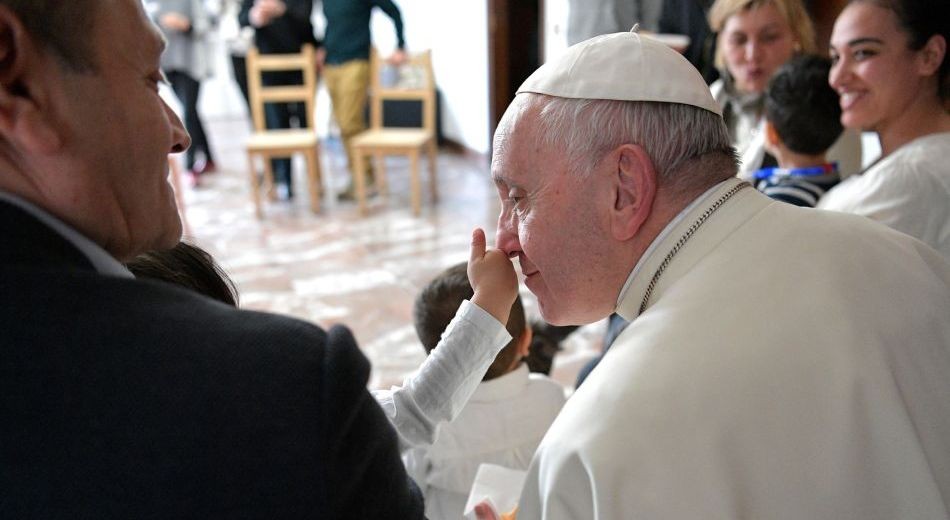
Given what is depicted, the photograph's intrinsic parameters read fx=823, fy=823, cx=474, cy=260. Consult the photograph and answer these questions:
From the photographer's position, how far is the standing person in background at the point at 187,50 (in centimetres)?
686

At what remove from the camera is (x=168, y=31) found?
682 cm

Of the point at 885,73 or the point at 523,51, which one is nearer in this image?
the point at 885,73

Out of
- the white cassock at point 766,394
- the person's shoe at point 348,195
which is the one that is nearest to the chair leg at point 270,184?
the person's shoe at point 348,195

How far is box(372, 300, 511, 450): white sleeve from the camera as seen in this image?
1.27 m

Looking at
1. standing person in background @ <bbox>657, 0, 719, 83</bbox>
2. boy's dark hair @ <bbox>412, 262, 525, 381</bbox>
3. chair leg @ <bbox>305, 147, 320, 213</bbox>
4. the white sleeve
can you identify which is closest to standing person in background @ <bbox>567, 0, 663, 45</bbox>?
standing person in background @ <bbox>657, 0, 719, 83</bbox>

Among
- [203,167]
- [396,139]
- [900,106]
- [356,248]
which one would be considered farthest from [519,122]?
[203,167]

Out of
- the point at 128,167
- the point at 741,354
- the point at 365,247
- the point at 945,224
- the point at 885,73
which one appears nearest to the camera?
the point at 128,167

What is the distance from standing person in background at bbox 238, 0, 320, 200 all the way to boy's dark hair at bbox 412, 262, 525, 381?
501cm

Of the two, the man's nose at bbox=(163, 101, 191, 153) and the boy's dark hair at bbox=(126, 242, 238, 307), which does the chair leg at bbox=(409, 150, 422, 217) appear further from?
the man's nose at bbox=(163, 101, 191, 153)

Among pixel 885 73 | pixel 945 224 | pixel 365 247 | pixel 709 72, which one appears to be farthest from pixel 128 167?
pixel 365 247

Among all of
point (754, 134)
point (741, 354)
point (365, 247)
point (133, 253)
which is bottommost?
point (365, 247)

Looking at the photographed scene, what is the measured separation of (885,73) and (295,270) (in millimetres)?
3556

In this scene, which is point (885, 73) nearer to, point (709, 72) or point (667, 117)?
point (667, 117)

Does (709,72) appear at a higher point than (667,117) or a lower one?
lower
